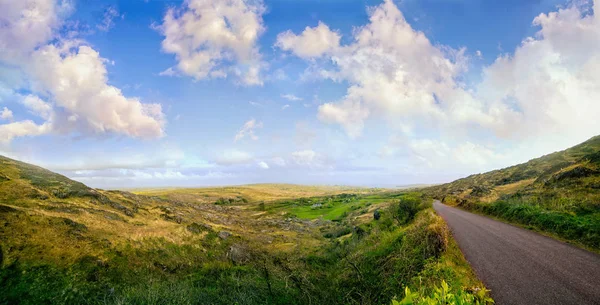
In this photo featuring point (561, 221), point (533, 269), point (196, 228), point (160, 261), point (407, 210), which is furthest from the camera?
point (196, 228)

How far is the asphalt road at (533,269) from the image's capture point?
7281mm

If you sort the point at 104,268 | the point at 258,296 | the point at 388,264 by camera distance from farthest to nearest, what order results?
the point at 104,268
the point at 388,264
the point at 258,296

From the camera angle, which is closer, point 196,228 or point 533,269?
point 533,269

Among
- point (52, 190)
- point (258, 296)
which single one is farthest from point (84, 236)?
point (258, 296)

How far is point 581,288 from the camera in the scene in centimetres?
751

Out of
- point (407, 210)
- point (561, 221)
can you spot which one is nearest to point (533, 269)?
point (561, 221)

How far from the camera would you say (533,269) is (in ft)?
30.5

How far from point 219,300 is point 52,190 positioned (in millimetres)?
21524

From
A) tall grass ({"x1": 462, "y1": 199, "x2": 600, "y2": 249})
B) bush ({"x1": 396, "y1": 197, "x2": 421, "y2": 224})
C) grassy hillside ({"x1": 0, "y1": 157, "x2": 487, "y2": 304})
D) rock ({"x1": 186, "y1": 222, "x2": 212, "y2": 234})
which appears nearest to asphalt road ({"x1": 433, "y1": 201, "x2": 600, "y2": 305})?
grassy hillside ({"x1": 0, "y1": 157, "x2": 487, "y2": 304})

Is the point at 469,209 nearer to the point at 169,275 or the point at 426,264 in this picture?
the point at 426,264

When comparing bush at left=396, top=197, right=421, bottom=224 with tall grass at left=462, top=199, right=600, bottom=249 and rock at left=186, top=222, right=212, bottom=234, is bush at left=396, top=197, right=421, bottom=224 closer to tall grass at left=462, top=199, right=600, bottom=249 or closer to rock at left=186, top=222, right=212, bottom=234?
tall grass at left=462, top=199, right=600, bottom=249

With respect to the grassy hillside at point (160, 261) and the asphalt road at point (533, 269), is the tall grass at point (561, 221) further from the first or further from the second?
the grassy hillside at point (160, 261)

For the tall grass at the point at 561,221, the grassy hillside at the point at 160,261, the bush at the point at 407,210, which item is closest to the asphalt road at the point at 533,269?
the grassy hillside at the point at 160,261

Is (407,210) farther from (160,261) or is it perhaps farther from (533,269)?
(160,261)
